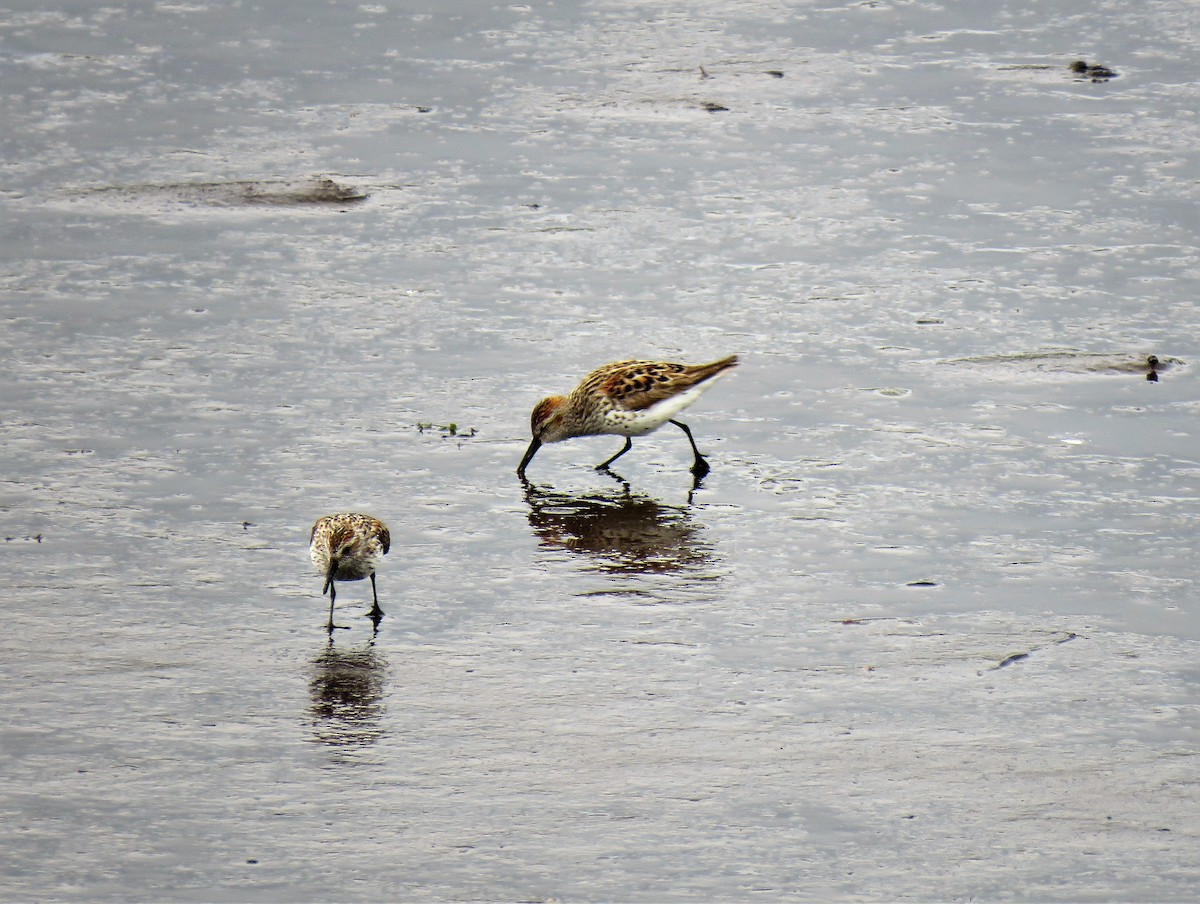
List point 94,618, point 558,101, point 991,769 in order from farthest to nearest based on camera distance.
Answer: point 558,101
point 94,618
point 991,769

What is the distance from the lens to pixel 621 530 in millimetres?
11164

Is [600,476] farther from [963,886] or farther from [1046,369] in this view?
[963,886]

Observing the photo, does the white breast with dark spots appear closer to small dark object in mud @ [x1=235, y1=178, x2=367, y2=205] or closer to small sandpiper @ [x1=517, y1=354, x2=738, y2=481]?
small sandpiper @ [x1=517, y1=354, x2=738, y2=481]

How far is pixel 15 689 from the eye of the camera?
8.96 meters

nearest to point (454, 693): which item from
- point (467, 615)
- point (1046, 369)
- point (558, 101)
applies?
point (467, 615)

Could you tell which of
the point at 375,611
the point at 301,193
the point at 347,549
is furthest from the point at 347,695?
the point at 301,193

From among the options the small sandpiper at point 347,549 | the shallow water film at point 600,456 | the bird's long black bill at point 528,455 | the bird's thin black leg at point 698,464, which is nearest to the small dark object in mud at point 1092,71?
the shallow water film at point 600,456

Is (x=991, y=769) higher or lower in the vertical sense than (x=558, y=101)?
lower

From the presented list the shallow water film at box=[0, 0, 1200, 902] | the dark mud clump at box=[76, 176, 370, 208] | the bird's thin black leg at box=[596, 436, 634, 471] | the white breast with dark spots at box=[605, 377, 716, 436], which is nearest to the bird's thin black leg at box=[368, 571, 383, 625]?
the shallow water film at box=[0, 0, 1200, 902]

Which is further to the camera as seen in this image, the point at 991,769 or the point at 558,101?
the point at 558,101

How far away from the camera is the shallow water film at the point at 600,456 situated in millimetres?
7969

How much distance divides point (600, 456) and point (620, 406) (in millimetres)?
878

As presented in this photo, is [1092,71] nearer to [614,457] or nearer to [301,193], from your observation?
[301,193]

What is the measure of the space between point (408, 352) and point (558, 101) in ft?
19.5
